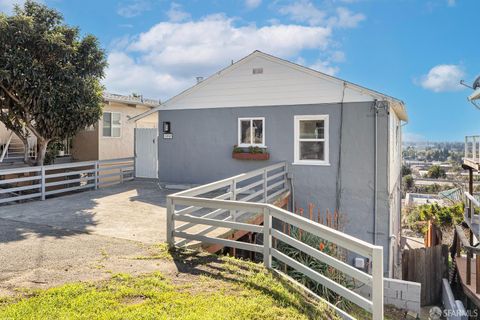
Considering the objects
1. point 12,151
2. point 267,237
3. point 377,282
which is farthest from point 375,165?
point 12,151

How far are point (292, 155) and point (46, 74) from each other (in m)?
7.77

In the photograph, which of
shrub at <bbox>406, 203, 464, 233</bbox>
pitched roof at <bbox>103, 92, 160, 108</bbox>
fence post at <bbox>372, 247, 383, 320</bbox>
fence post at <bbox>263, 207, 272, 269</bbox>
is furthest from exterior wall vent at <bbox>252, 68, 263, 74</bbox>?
shrub at <bbox>406, 203, 464, 233</bbox>

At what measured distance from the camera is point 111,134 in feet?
53.6

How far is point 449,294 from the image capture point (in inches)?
353

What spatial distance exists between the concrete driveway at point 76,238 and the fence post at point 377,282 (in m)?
2.85

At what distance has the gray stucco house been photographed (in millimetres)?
9375

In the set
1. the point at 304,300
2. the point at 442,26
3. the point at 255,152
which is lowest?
the point at 304,300

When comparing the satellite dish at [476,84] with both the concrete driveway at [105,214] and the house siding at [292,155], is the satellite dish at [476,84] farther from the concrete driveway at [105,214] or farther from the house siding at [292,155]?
the concrete driveway at [105,214]

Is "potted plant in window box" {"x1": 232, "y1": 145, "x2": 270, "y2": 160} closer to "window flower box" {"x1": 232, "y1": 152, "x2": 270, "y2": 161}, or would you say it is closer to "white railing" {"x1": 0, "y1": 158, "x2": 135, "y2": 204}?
"window flower box" {"x1": 232, "y1": 152, "x2": 270, "y2": 161}

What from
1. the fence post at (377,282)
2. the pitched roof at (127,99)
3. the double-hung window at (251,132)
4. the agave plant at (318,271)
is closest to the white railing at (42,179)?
the pitched roof at (127,99)

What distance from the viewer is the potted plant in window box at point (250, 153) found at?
418 inches

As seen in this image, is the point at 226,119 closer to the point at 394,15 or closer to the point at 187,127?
the point at 187,127

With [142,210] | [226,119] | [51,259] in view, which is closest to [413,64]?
[226,119]

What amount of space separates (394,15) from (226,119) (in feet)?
28.9
